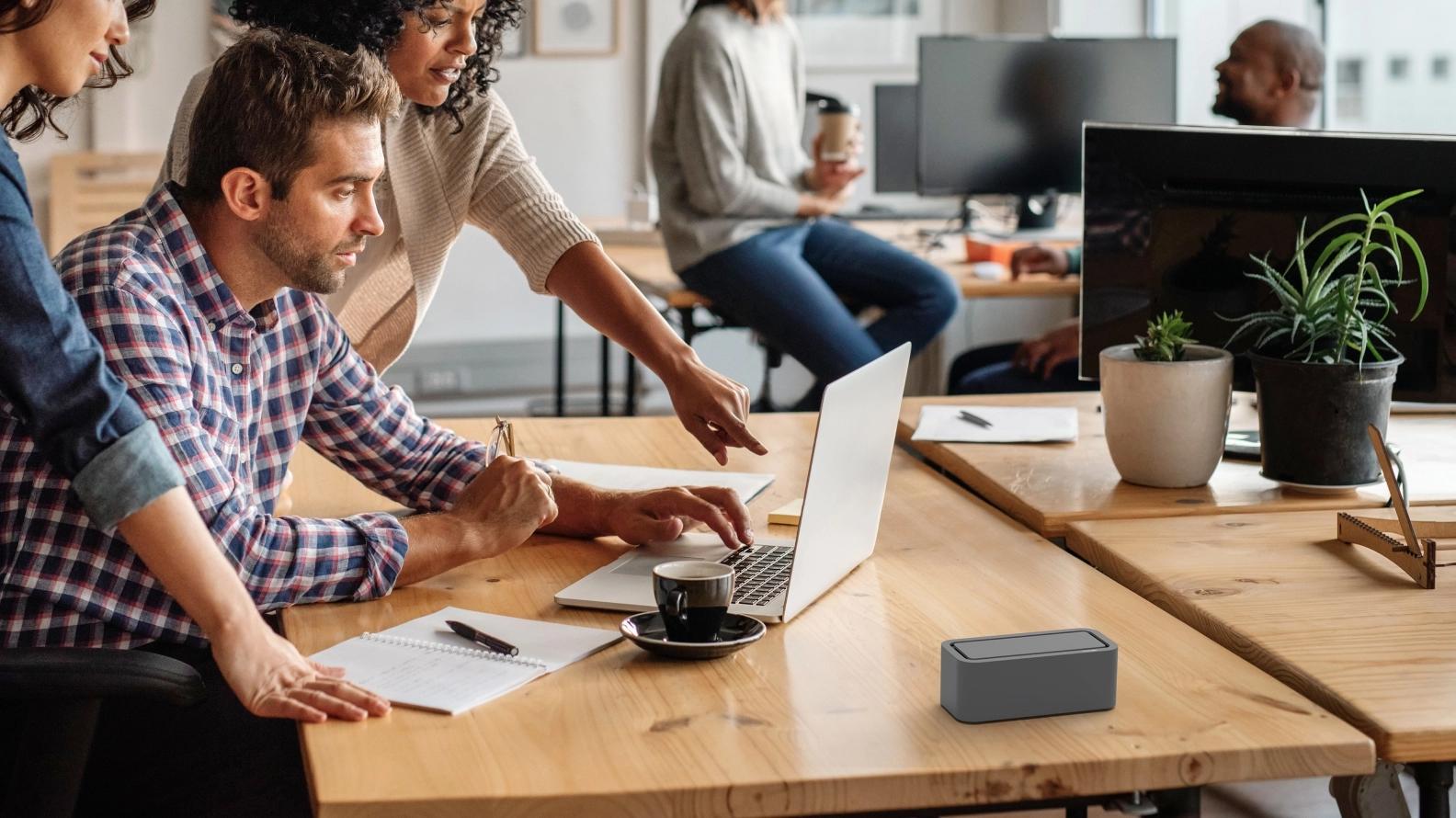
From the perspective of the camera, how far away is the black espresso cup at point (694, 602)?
50.2 inches

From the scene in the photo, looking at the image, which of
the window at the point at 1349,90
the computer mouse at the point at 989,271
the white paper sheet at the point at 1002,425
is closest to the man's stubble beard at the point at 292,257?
the white paper sheet at the point at 1002,425

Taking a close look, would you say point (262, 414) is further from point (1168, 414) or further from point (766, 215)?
point (766, 215)

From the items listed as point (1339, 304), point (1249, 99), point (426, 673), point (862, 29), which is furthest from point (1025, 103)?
point (426, 673)

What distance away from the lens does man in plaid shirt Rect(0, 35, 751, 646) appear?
1391 mm

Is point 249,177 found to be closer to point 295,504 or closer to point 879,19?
point 295,504

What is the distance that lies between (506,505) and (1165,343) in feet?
2.59

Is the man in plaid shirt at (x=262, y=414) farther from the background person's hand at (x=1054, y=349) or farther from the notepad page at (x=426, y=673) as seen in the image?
the background person's hand at (x=1054, y=349)

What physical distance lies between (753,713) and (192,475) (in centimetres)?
55

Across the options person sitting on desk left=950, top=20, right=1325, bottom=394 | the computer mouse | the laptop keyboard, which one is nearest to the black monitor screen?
the computer mouse

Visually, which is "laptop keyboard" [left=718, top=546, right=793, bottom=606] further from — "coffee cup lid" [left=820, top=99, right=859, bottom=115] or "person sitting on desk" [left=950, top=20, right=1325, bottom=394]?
"coffee cup lid" [left=820, top=99, right=859, bottom=115]

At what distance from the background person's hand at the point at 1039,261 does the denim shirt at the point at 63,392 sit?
2.99 m

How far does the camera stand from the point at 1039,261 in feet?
13.0

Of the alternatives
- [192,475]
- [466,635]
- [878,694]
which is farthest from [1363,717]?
[192,475]

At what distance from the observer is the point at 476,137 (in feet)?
6.79
